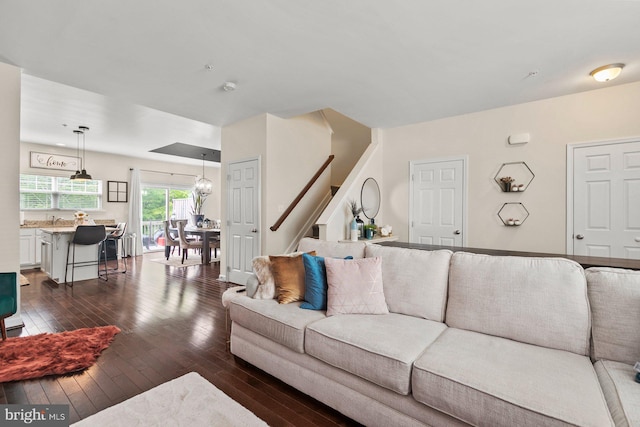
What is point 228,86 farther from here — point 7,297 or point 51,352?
point 51,352

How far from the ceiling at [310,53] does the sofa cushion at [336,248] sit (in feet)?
5.91

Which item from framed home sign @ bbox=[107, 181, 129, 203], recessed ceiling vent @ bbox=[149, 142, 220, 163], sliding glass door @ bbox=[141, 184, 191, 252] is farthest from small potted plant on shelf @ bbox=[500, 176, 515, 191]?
framed home sign @ bbox=[107, 181, 129, 203]

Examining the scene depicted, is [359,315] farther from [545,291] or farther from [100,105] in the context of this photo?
[100,105]

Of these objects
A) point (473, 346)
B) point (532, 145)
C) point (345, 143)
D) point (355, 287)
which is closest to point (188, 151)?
point (345, 143)

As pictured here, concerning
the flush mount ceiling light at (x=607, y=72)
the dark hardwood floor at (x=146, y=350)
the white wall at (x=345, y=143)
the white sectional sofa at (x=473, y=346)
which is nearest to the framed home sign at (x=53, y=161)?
the dark hardwood floor at (x=146, y=350)

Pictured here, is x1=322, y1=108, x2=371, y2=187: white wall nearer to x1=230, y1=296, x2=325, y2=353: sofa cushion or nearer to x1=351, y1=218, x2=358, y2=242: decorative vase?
x1=351, y1=218, x2=358, y2=242: decorative vase

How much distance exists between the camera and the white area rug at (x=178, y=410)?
5.32 feet

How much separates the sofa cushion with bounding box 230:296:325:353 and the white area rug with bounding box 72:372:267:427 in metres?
0.44

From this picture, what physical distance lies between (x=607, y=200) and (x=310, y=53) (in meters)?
3.92

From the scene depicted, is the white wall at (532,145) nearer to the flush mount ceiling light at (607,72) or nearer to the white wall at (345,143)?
the flush mount ceiling light at (607,72)

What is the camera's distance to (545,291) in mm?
1661

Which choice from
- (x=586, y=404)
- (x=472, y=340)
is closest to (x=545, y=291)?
(x=472, y=340)

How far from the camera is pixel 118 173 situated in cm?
771

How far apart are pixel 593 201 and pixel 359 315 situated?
11.9 ft
